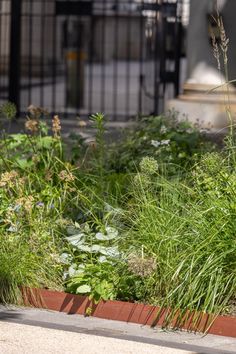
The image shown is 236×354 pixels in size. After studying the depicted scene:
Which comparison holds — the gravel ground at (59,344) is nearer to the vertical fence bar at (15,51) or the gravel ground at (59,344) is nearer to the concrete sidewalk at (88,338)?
the concrete sidewalk at (88,338)

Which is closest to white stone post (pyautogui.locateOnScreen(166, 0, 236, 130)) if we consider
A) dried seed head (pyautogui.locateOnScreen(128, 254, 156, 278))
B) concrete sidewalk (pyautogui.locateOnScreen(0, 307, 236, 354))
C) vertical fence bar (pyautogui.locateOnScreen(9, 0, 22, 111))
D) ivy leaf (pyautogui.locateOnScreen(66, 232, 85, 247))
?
vertical fence bar (pyautogui.locateOnScreen(9, 0, 22, 111))

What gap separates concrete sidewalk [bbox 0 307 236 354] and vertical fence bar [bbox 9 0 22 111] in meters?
11.5

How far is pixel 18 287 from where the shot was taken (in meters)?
7.35

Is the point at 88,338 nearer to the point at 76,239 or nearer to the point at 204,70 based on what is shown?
the point at 76,239

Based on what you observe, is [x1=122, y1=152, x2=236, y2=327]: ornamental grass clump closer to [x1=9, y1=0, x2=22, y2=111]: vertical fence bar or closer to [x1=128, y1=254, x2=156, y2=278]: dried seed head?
[x1=128, y1=254, x2=156, y2=278]: dried seed head

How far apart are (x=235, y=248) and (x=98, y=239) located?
107 cm

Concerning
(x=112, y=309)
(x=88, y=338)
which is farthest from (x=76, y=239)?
(x=88, y=338)

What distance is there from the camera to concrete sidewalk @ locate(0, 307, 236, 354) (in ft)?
21.1

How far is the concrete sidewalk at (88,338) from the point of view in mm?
6434

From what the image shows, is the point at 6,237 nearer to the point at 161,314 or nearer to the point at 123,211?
the point at 123,211

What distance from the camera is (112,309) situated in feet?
23.5

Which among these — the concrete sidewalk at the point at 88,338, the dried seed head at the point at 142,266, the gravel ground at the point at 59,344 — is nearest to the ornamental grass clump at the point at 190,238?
the dried seed head at the point at 142,266

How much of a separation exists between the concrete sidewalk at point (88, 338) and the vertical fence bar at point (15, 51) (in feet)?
37.9

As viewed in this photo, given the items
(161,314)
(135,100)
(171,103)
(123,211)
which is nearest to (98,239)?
(123,211)
